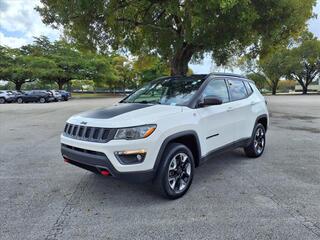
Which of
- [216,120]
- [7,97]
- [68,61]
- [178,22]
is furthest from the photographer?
[68,61]

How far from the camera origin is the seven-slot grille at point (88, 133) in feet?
10.6

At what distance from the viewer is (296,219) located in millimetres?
3064

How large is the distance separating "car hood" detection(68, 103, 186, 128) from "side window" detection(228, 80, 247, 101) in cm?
159

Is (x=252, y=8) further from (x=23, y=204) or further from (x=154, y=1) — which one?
(x=23, y=204)

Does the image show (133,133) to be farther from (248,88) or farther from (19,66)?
(19,66)

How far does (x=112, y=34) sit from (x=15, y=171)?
1063 cm

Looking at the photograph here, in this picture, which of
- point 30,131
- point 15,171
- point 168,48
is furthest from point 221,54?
point 15,171

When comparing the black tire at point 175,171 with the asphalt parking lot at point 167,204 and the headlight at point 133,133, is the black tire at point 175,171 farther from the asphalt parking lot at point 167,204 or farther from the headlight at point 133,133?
the headlight at point 133,133

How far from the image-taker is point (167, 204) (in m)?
3.47

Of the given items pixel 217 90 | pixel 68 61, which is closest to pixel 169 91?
pixel 217 90

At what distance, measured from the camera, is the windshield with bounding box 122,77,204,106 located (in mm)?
4094

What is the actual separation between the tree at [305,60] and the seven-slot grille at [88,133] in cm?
5143

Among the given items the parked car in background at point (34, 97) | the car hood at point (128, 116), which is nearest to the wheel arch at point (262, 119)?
the car hood at point (128, 116)

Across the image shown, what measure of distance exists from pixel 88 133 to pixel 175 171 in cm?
129
